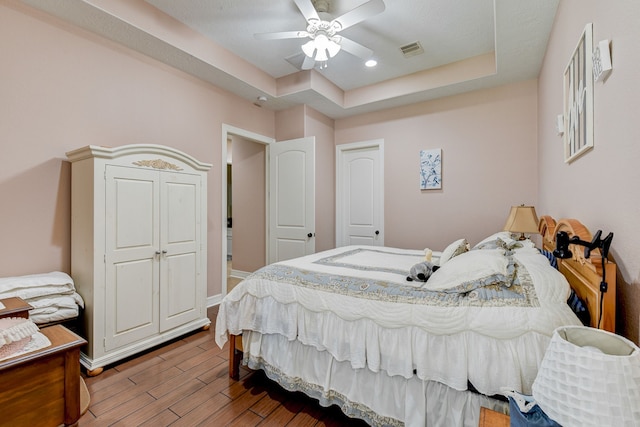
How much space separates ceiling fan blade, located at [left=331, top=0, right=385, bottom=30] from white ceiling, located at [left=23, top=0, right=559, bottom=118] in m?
0.34

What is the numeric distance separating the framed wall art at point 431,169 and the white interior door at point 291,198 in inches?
58.6

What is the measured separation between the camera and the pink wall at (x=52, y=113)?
6.62 ft

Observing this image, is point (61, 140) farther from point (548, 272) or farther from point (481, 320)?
point (548, 272)

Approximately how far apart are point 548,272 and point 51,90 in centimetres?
346

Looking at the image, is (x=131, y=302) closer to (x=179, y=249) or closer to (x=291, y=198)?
(x=179, y=249)

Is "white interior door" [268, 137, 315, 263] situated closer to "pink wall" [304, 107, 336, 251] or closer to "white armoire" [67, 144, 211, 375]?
"pink wall" [304, 107, 336, 251]

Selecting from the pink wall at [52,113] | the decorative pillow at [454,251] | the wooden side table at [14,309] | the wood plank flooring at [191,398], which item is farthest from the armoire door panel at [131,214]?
the decorative pillow at [454,251]

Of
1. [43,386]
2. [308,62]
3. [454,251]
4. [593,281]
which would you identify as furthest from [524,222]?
[43,386]

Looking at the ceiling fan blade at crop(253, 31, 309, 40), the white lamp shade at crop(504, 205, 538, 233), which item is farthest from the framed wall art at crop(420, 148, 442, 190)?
the ceiling fan blade at crop(253, 31, 309, 40)

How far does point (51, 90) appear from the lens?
2.20m

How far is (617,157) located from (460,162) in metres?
2.70

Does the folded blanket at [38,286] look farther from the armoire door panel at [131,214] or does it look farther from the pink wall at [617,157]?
the pink wall at [617,157]

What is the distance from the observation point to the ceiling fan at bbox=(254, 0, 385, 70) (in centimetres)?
211

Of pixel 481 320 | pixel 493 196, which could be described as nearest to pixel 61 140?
pixel 481 320
